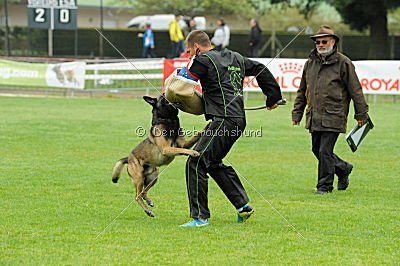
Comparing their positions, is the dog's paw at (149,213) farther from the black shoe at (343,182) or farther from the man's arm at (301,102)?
the black shoe at (343,182)

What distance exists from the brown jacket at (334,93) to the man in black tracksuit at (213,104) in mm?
2245

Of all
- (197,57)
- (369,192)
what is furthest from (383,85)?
(197,57)

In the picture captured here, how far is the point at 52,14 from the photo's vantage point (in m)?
27.4

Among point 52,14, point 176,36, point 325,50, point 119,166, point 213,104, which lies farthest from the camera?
point 176,36

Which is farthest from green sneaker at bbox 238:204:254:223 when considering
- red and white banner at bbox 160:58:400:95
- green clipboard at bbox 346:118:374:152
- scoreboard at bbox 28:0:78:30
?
scoreboard at bbox 28:0:78:30

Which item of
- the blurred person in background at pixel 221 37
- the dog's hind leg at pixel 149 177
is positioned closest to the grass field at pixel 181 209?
the dog's hind leg at pixel 149 177

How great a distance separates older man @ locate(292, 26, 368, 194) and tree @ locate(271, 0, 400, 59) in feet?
76.9

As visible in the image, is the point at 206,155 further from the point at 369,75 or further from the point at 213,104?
the point at 369,75

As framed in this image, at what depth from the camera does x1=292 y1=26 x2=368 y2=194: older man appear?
30.5 feet

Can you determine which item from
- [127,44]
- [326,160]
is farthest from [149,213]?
[127,44]

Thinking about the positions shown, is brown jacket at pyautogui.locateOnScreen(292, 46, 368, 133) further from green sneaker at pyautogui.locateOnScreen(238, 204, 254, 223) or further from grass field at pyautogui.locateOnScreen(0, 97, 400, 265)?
green sneaker at pyautogui.locateOnScreen(238, 204, 254, 223)

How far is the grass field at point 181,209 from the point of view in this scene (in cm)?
621

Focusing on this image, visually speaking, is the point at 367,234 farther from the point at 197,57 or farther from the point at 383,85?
the point at 383,85

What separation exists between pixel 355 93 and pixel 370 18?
84.7 ft
